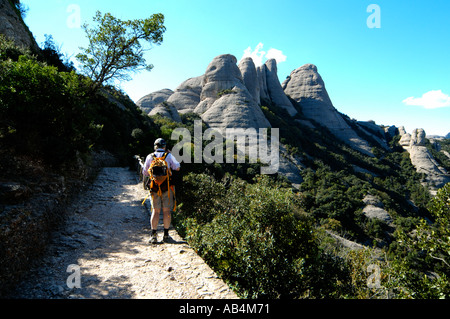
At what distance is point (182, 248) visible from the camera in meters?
5.01

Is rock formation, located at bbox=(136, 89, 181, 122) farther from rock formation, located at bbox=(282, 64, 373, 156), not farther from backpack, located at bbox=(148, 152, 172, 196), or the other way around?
rock formation, located at bbox=(282, 64, 373, 156)

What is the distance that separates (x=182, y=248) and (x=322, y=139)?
63059mm

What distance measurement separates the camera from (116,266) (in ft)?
14.0

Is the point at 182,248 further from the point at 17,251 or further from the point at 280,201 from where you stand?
the point at 280,201

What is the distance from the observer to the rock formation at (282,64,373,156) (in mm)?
68238

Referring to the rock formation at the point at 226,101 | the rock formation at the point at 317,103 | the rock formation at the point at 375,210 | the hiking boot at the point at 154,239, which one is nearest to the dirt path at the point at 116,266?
the hiking boot at the point at 154,239

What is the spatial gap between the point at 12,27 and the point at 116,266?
66.0 ft

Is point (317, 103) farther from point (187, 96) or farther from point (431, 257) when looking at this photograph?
point (431, 257)

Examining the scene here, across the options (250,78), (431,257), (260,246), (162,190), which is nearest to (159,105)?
(250,78)

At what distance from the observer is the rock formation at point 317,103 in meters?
68.2

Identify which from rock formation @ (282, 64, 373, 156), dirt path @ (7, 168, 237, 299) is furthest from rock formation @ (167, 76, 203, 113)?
dirt path @ (7, 168, 237, 299)

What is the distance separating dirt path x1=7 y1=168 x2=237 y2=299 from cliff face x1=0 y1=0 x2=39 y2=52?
15976mm
